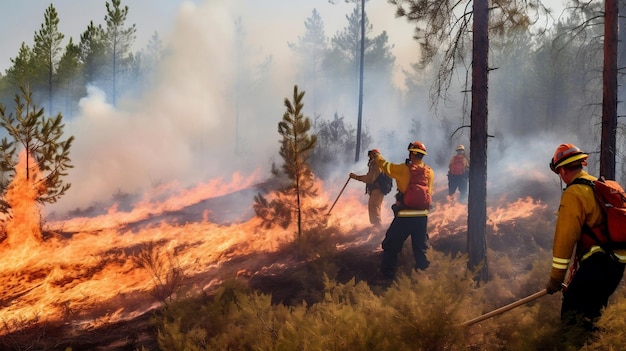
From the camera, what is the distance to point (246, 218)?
1418cm

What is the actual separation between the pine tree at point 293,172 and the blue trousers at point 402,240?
2.54 meters

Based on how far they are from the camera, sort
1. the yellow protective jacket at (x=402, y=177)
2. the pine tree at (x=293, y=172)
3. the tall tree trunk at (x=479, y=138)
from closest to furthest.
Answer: the tall tree trunk at (x=479, y=138) < the yellow protective jacket at (x=402, y=177) < the pine tree at (x=293, y=172)

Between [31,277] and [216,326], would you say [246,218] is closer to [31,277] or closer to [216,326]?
[31,277]

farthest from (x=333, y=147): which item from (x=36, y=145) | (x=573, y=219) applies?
(x=573, y=219)

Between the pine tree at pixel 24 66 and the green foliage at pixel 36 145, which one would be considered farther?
the pine tree at pixel 24 66

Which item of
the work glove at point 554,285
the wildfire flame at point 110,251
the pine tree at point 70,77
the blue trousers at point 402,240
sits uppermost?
the pine tree at point 70,77

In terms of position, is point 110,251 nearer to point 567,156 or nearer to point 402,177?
point 402,177

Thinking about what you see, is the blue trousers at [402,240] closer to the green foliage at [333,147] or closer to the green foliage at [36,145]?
the green foliage at [36,145]

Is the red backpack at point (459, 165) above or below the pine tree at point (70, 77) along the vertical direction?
below

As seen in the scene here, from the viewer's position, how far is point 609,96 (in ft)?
A: 25.5

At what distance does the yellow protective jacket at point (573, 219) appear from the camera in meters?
3.71

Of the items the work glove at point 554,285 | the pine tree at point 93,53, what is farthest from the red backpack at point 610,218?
the pine tree at point 93,53

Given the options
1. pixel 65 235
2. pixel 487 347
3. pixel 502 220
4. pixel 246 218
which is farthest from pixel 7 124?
pixel 502 220

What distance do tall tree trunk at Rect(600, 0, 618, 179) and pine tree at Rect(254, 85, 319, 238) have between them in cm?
578
